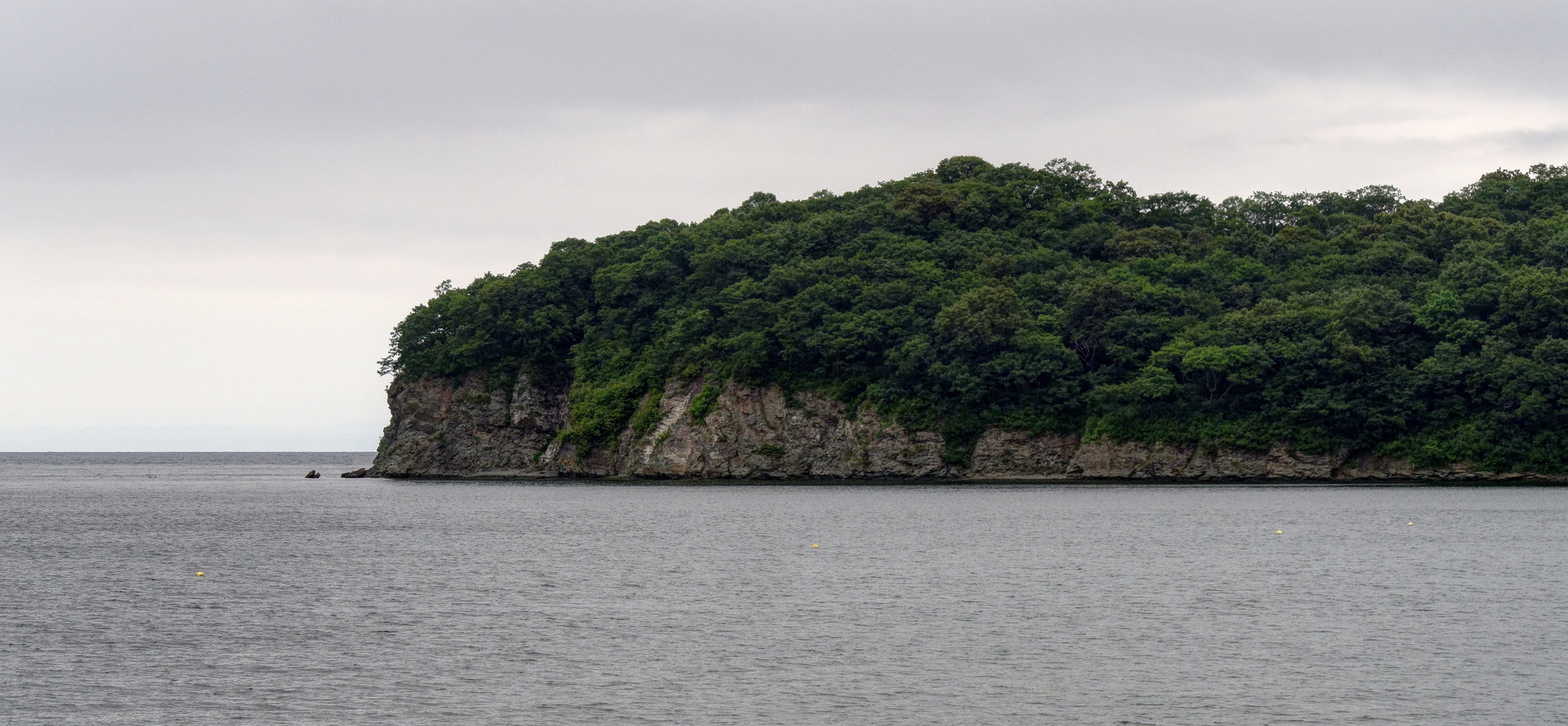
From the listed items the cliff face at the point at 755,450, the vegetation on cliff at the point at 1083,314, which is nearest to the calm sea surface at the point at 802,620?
the vegetation on cliff at the point at 1083,314

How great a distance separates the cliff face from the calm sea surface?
123 ft

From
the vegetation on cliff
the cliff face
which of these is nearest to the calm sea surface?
the vegetation on cliff

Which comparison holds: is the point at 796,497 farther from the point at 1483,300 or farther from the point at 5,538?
the point at 1483,300

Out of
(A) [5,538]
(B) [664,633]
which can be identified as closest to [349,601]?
(B) [664,633]

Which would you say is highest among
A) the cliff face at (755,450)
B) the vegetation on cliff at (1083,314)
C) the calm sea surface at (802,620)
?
the vegetation on cliff at (1083,314)

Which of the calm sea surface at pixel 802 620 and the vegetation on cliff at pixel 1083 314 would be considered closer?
the calm sea surface at pixel 802 620

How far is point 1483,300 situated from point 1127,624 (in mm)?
90261

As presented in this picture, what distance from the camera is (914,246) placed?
146 meters

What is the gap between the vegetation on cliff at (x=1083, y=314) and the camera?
116 meters

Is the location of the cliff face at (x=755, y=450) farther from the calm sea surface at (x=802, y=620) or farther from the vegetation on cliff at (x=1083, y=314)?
the calm sea surface at (x=802, y=620)

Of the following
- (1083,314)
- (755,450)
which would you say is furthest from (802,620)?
(1083,314)

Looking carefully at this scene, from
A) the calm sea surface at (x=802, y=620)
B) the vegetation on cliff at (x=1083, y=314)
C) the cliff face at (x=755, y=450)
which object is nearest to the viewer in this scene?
the calm sea surface at (x=802, y=620)

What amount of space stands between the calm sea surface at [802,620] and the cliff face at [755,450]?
3762 centimetres

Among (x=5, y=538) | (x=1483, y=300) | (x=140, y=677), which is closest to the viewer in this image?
(x=140, y=677)
